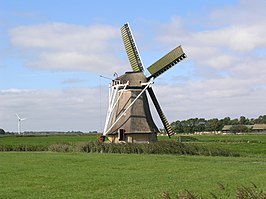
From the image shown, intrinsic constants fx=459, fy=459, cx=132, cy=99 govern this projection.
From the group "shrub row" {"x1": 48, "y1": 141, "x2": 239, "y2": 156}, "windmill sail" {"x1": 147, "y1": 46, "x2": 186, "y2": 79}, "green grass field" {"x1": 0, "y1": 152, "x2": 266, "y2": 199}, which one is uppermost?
"windmill sail" {"x1": 147, "y1": 46, "x2": 186, "y2": 79}

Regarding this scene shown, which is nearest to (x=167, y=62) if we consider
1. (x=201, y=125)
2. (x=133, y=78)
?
(x=133, y=78)

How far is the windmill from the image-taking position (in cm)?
4428

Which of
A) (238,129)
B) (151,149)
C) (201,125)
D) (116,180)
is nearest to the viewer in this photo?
(116,180)

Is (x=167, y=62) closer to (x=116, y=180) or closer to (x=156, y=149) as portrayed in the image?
(x=156, y=149)

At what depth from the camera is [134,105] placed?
44688mm

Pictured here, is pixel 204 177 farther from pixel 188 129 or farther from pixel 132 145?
pixel 188 129

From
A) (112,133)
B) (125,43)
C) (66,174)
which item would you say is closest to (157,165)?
(66,174)

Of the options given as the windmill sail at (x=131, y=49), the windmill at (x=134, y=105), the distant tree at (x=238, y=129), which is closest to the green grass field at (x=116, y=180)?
the windmill at (x=134, y=105)

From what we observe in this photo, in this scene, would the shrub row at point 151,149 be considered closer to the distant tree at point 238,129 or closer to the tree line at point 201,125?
the tree line at point 201,125

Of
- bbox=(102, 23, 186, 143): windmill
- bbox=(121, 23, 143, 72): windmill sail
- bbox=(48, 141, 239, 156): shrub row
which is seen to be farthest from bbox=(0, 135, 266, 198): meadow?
bbox=(121, 23, 143, 72): windmill sail

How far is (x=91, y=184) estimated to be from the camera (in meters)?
17.5

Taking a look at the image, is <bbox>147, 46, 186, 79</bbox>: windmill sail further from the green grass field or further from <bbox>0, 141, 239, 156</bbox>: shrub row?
the green grass field

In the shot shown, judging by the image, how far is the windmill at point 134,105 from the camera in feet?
145

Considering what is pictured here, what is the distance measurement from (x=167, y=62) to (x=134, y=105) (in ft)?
17.6
